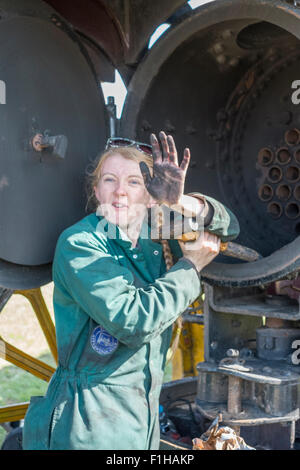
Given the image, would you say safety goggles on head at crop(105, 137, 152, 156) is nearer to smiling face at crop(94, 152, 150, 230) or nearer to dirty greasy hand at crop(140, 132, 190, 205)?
smiling face at crop(94, 152, 150, 230)

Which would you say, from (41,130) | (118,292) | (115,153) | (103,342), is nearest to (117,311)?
(118,292)

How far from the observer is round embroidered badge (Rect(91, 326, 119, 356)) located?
5.74 ft

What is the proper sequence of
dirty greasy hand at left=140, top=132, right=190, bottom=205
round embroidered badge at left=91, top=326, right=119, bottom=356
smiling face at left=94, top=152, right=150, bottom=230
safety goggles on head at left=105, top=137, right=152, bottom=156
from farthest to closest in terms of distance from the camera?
safety goggles on head at left=105, top=137, right=152, bottom=156, smiling face at left=94, top=152, right=150, bottom=230, round embroidered badge at left=91, top=326, right=119, bottom=356, dirty greasy hand at left=140, top=132, right=190, bottom=205

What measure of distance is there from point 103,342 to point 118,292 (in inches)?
7.0

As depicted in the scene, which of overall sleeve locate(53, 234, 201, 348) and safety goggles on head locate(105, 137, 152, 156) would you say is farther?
safety goggles on head locate(105, 137, 152, 156)

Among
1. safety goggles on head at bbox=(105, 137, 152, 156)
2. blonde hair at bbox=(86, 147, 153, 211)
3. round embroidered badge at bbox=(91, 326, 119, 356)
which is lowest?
round embroidered badge at bbox=(91, 326, 119, 356)


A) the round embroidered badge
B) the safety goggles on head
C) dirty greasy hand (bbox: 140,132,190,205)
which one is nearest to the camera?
dirty greasy hand (bbox: 140,132,190,205)

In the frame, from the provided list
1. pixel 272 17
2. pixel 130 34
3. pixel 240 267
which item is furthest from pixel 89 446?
pixel 130 34

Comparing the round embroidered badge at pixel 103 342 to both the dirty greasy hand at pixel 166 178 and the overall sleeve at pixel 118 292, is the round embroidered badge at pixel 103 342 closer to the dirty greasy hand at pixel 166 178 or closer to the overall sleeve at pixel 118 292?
the overall sleeve at pixel 118 292

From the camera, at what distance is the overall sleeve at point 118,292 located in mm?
1648

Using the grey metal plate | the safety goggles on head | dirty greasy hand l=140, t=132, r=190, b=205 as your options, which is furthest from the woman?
the grey metal plate

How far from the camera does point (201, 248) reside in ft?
5.93

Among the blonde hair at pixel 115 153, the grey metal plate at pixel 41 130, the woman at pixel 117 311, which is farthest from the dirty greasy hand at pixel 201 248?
the grey metal plate at pixel 41 130
